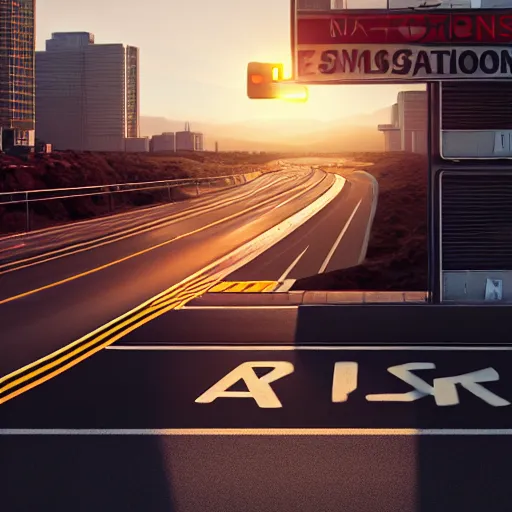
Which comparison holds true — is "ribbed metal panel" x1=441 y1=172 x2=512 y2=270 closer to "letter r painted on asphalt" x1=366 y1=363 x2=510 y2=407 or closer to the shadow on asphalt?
"letter r painted on asphalt" x1=366 y1=363 x2=510 y2=407

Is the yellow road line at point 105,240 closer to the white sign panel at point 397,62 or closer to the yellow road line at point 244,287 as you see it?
the yellow road line at point 244,287

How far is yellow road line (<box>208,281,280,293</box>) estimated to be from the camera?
60.7 feet

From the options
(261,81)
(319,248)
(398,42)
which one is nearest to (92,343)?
(261,81)

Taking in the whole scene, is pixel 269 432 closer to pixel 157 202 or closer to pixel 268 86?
pixel 268 86

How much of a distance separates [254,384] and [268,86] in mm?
7330

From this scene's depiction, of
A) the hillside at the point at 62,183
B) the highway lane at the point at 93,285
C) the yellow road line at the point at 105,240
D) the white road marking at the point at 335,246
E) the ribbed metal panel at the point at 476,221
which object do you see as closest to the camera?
the highway lane at the point at 93,285

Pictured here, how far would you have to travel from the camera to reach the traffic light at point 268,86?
1606cm

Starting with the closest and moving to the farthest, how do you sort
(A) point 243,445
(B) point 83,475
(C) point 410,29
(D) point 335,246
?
(B) point 83,475 < (A) point 243,445 < (C) point 410,29 < (D) point 335,246

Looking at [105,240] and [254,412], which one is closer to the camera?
[254,412]

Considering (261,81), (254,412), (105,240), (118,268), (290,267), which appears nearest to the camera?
(254,412)

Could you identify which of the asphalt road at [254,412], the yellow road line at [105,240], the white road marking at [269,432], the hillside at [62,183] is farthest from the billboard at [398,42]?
the hillside at [62,183]

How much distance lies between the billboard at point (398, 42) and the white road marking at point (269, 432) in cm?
960

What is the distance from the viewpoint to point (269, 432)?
8180 mm

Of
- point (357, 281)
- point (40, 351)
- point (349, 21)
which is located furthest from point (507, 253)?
point (357, 281)
